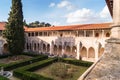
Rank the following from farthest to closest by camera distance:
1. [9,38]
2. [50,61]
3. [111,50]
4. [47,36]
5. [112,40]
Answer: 1. [47,36]
2. [9,38]
3. [50,61]
4. [112,40]
5. [111,50]

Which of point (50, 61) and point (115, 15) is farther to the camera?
point (50, 61)

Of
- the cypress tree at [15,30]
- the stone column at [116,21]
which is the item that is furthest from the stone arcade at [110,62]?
the cypress tree at [15,30]

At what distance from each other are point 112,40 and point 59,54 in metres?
25.3

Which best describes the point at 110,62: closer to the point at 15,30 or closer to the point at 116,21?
the point at 116,21

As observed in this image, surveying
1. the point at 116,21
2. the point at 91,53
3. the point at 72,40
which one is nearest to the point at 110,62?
the point at 116,21

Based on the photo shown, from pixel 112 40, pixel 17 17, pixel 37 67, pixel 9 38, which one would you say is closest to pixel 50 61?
pixel 37 67

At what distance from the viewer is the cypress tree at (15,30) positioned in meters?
26.0

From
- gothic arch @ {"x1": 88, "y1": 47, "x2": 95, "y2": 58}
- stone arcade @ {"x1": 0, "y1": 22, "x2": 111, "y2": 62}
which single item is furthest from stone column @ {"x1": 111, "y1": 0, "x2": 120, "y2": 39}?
gothic arch @ {"x1": 88, "y1": 47, "x2": 95, "y2": 58}

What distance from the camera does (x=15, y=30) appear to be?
86.5 feet

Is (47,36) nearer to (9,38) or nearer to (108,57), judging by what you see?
(9,38)

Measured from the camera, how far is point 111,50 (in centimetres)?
505

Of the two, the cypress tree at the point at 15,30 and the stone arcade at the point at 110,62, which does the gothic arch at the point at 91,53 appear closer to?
the cypress tree at the point at 15,30

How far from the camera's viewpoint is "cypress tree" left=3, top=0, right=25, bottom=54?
85.1 feet

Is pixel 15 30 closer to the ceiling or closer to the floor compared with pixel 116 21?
closer to the ceiling
